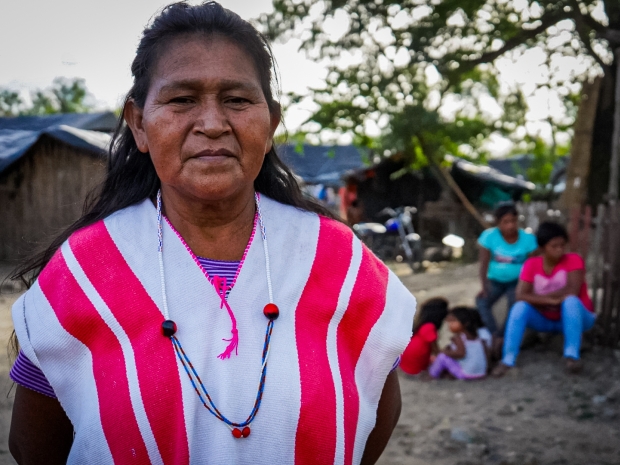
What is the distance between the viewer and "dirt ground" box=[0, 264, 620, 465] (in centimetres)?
381

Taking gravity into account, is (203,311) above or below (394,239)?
below

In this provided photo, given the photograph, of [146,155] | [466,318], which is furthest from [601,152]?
[146,155]

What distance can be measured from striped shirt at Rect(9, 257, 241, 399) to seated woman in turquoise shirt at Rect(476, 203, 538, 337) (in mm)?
4952

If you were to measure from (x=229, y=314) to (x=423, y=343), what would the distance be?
4309mm

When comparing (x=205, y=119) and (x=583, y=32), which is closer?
(x=205, y=119)

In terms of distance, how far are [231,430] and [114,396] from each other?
292 millimetres

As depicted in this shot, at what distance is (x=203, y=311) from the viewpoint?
1.51m

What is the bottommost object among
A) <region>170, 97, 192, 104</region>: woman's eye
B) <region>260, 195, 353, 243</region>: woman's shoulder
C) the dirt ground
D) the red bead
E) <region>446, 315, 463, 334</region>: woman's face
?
the dirt ground

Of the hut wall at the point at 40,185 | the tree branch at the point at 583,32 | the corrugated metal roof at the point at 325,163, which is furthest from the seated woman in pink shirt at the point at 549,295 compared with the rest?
the corrugated metal roof at the point at 325,163

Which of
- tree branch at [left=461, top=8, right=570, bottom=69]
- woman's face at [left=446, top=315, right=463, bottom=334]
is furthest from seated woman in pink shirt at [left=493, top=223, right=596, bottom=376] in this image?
tree branch at [left=461, top=8, right=570, bottom=69]

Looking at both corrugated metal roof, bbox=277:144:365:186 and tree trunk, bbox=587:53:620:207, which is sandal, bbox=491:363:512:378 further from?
corrugated metal roof, bbox=277:144:365:186

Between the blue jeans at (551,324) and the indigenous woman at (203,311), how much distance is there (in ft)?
13.1

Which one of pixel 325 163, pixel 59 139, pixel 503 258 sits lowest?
pixel 503 258

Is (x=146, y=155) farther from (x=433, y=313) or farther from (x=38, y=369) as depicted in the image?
(x=433, y=313)
